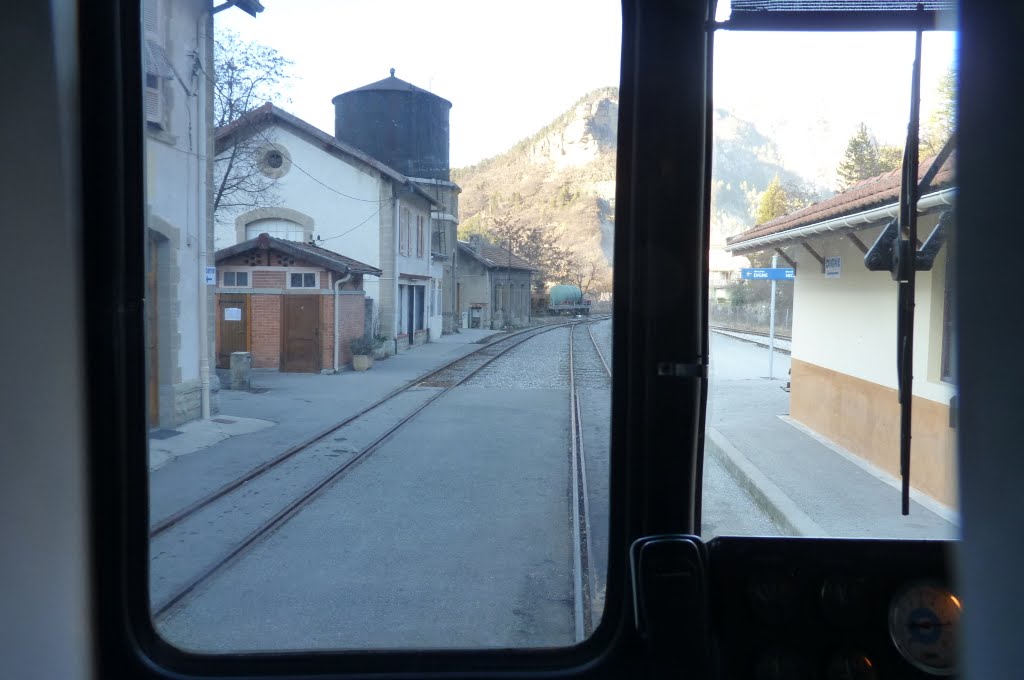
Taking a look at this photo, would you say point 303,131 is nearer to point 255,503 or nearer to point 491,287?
point 491,287

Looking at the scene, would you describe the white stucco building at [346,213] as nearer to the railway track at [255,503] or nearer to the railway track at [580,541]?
the railway track at [255,503]

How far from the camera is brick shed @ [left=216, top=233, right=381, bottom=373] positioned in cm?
1558

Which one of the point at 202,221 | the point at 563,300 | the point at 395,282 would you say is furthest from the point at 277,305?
the point at 563,300

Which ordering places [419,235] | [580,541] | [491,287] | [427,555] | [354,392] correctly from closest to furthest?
[427,555]
[580,541]
[354,392]
[419,235]
[491,287]

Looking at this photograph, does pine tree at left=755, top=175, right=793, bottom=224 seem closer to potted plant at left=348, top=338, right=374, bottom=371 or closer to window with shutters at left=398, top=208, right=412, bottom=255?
potted plant at left=348, top=338, right=374, bottom=371

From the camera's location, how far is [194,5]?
729 cm

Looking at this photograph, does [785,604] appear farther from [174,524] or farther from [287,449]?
[287,449]

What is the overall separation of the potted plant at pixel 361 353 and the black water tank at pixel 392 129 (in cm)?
384


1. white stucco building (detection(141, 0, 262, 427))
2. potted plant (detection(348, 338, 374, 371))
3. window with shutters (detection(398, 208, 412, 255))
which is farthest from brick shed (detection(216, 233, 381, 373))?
white stucco building (detection(141, 0, 262, 427))

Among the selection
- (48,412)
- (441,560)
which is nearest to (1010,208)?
Answer: (48,412)

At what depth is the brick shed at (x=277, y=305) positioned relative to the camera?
51.1 ft

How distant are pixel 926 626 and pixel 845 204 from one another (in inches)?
53.7

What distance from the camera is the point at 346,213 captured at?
17.7 meters

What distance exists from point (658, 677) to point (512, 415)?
9.02 metres
